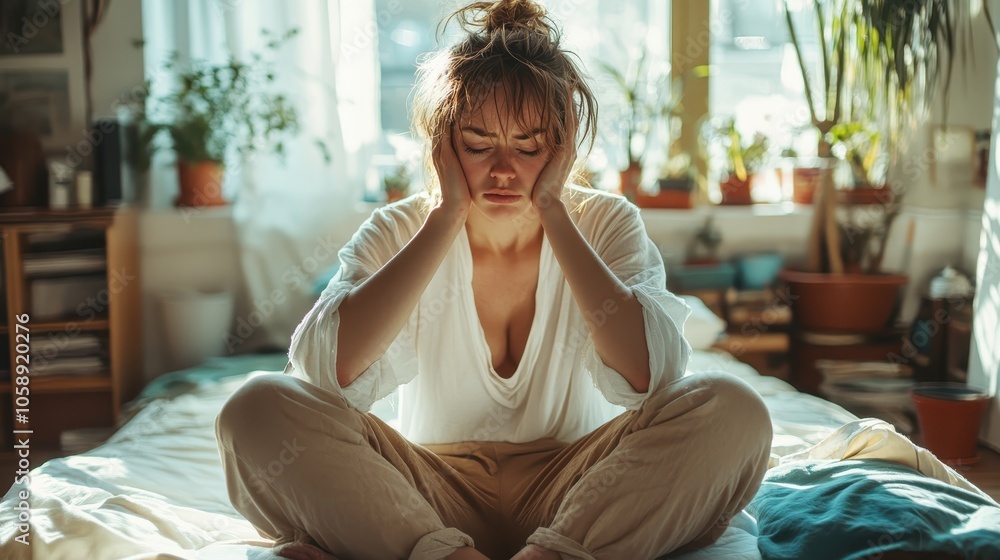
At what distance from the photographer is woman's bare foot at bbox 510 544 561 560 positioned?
4.08ft

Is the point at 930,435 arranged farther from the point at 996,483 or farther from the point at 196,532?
the point at 196,532

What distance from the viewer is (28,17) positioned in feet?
10.4

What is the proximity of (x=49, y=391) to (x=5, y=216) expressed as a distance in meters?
0.58

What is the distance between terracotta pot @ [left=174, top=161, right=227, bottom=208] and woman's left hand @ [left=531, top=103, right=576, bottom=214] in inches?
83.5

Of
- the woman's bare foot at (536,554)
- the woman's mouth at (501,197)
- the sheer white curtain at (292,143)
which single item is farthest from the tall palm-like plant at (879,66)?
the woman's bare foot at (536,554)

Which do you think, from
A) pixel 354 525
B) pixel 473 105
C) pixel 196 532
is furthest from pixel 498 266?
pixel 196 532

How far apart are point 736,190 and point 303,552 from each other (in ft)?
8.76

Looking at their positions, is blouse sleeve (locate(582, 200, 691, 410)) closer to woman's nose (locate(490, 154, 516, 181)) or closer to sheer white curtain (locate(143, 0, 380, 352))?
woman's nose (locate(490, 154, 516, 181))

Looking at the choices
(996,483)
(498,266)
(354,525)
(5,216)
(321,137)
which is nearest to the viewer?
(354,525)

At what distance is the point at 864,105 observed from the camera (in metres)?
3.27

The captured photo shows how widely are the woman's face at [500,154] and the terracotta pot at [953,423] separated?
142 centimetres

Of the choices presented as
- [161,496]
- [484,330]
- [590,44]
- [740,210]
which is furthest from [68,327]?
[740,210]

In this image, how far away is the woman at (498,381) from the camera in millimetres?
1276

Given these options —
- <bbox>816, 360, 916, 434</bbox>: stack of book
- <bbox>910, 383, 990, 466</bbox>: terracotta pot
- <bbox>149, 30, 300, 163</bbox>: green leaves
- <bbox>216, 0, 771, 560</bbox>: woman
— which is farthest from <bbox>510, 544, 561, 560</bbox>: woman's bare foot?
<bbox>149, 30, 300, 163</bbox>: green leaves
